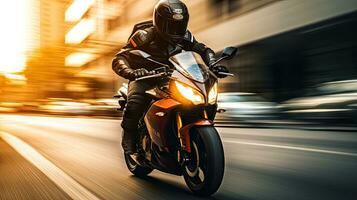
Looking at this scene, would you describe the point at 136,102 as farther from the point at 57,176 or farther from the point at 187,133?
the point at 57,176

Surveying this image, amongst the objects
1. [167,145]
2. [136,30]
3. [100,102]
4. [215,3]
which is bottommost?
[100,102]

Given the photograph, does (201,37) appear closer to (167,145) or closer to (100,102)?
Result: (100,102)

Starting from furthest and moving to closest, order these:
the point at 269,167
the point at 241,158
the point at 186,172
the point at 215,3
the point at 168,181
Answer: the point at 215,3 < the point at 241,158 < the point at 269,167 < the point at 168,181 < the point at 186,172

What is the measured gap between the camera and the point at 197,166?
4.38 metres

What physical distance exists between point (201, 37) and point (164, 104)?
2872 centimetres

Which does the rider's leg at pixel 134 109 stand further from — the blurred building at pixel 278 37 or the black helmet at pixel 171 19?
the blurred building at pixel 278 37

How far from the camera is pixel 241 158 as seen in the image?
291 inches

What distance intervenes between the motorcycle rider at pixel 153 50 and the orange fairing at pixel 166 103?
0.31m

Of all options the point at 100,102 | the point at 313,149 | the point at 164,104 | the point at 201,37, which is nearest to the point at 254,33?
the point at 201,37

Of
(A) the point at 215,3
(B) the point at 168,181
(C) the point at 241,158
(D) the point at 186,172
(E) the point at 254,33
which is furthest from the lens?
(A) the point at 215,3

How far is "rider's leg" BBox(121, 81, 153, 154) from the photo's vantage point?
526 cm

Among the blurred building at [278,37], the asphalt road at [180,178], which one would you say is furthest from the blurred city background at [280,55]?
the asphalt road at [180,178]

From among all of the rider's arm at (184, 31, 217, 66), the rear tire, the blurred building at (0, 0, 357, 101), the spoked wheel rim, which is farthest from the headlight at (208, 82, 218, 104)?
the blurred building at (0, 0, 357, 101)

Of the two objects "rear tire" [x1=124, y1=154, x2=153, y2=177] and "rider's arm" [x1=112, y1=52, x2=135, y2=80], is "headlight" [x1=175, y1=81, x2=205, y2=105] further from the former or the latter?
"rear tire" [x1=124, y1=154, x2=153, y2=177]
